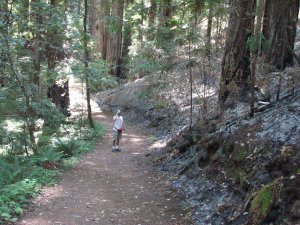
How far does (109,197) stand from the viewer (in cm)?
857

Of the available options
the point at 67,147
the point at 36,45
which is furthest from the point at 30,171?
the point at 36,45

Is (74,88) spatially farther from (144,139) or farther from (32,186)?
(32,186)

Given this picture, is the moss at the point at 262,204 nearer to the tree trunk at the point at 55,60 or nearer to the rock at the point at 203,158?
the rock at the point at 203,158

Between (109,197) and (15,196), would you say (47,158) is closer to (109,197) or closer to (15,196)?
(15,196)

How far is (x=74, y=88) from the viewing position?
3312cm

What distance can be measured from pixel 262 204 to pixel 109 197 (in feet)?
13.9

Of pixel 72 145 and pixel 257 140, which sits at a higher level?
pixel 257 140

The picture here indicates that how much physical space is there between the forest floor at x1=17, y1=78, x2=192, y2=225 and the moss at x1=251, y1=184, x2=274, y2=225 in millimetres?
1772

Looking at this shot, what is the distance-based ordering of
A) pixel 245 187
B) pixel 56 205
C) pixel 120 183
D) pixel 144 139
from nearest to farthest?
1. pixel 245 187
2. pixel 56 205
3. pixel 120 183
4. pixel 144 139

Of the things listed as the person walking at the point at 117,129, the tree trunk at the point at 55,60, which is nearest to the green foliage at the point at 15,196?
the person walking at the point at 117,129

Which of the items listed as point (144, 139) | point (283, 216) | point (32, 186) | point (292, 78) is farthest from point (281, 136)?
point (144, 139)

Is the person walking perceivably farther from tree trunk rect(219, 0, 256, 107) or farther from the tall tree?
tree trunk rect(219, 0, 256, 107)

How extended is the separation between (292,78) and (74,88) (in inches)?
1042

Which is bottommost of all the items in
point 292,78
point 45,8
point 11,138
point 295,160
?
point 11,138
